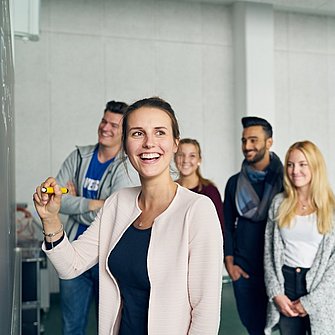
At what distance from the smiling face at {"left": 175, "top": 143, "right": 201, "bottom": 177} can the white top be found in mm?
981

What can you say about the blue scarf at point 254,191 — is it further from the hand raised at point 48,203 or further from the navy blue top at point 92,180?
the hand raised at point 48,203

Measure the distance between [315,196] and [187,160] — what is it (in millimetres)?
1069

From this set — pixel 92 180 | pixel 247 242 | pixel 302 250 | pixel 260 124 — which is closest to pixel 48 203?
pixel 92 180

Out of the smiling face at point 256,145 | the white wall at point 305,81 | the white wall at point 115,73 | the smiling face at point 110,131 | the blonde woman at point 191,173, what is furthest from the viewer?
the white wall at point 305,81

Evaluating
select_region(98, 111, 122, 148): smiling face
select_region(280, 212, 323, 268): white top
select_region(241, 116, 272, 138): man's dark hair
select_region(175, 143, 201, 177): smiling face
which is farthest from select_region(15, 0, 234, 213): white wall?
select_region(280, 212, 323, 268): white top

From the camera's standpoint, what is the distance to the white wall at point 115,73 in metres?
5.29

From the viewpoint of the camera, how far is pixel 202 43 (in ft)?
19.8

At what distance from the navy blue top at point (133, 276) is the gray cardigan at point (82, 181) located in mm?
1028

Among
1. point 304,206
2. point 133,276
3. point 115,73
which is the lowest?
point 133,276

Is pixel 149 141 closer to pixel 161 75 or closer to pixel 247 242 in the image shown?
pixel 247 242

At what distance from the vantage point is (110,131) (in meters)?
2.76

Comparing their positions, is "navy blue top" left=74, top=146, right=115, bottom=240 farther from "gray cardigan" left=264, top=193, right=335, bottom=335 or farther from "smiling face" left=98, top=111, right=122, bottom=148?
"gray cardigan" left=264, top=193, right=335, bottom=335

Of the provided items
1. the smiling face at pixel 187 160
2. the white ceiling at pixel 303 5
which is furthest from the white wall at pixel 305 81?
the smiling face at pixel 187 160

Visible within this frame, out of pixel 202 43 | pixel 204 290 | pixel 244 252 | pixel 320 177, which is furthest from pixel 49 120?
pixel 204 290
